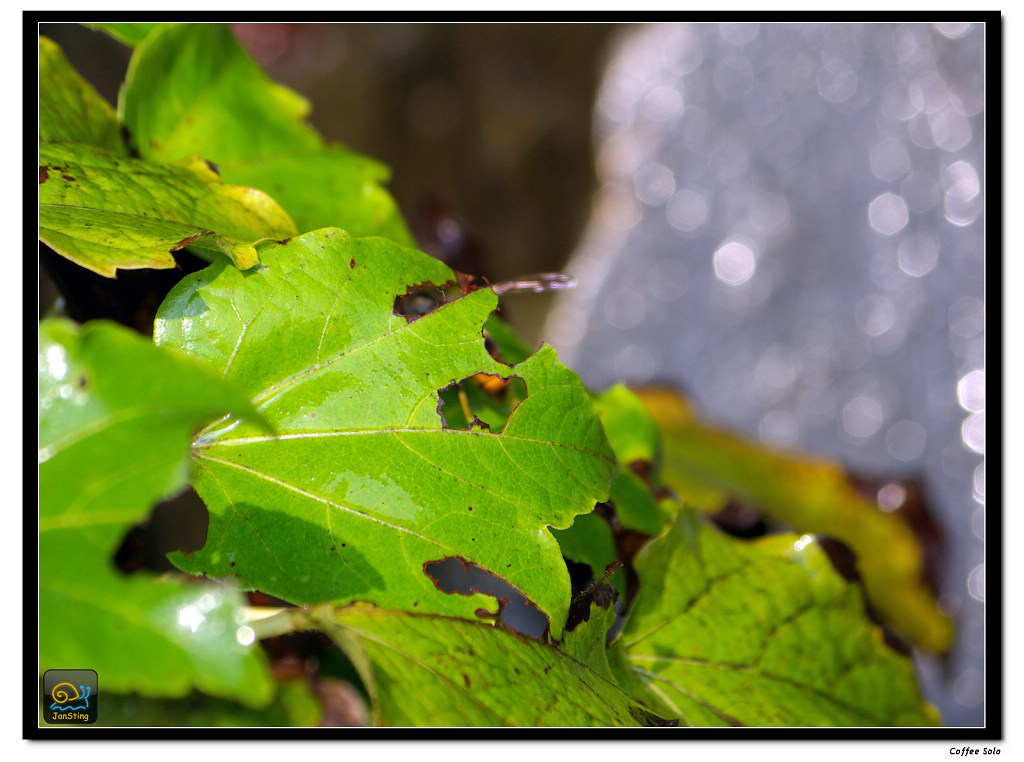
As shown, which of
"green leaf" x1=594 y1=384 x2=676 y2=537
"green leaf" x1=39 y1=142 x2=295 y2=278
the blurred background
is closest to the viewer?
"green leaf" x1=39 y1=142 x2=295 y2=278

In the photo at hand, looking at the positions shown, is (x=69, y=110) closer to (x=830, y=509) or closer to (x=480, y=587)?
(x=480, y=587)

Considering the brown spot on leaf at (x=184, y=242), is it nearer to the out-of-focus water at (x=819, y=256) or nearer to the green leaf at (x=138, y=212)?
the green leaf at (x=138, y=212)

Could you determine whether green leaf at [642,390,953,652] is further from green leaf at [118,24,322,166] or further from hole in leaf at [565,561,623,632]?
green leaf at [118,24,322,166]

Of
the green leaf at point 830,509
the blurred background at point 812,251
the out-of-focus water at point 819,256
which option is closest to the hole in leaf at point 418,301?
the green leaf at point 830,509

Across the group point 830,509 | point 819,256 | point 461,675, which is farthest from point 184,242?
point 819,256

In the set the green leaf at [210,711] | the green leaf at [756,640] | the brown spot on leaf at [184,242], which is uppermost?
the brown spot on leaf at [184,242]

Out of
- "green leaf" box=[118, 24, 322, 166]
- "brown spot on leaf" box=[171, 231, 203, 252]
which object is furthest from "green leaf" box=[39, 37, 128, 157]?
"brown spot on leaf" box=[171, 231, 203, 252]
